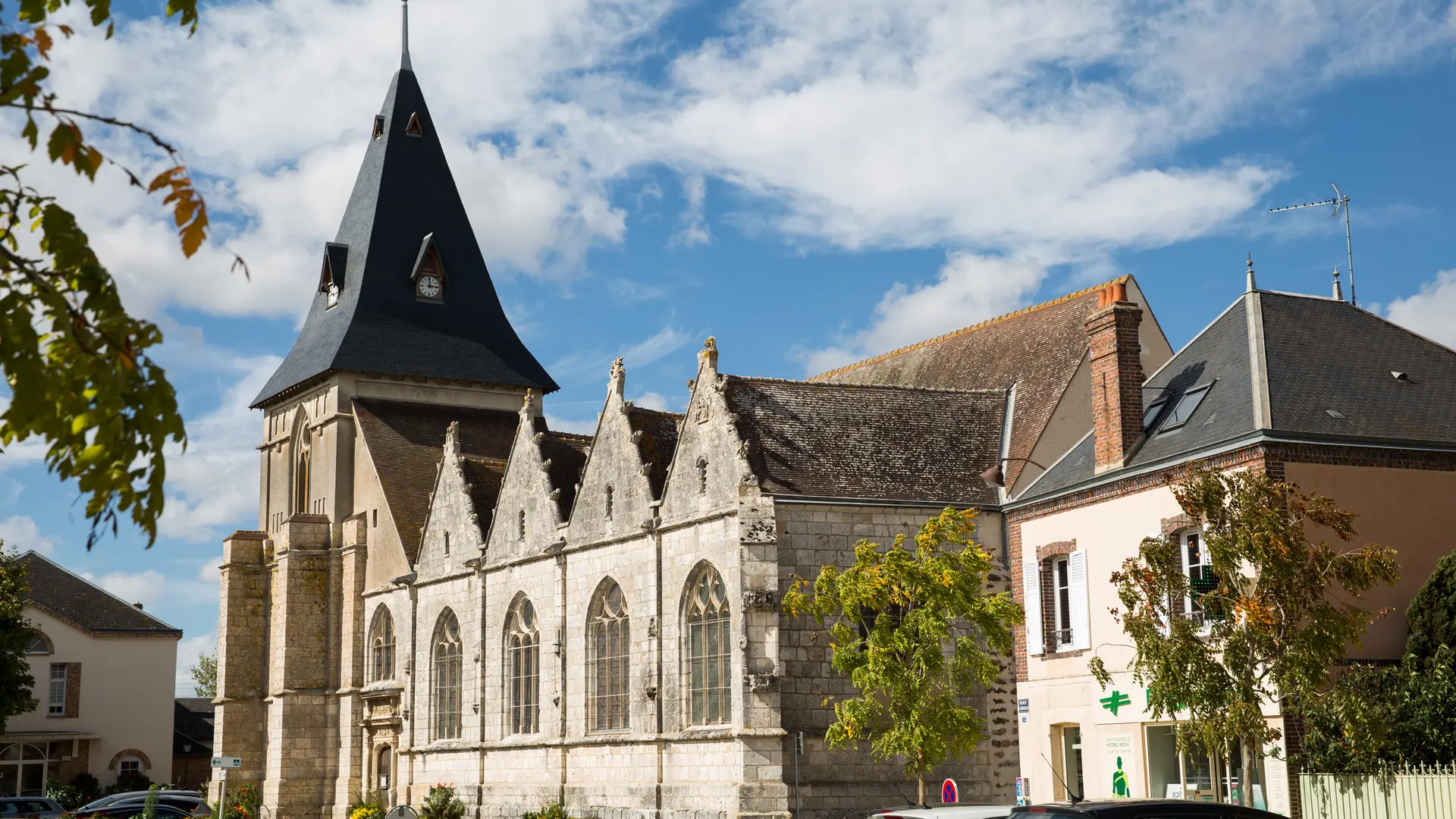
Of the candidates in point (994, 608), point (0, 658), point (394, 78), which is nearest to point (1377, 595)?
point (994, 608)

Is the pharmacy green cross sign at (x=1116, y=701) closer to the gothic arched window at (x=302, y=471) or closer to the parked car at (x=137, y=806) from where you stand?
the parked car at (x=137, y=806)

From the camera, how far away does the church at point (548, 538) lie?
997 inches

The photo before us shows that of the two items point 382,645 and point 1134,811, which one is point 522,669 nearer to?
point 382,645

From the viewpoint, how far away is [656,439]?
29.7 metres

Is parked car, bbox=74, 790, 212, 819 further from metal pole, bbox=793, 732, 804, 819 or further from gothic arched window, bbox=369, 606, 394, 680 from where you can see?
metal pole, bbox=793, 732, 804, 819

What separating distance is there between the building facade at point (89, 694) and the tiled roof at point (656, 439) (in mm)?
28902

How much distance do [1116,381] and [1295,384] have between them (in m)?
2.75

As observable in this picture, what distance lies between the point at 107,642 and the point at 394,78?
2121 centimetres

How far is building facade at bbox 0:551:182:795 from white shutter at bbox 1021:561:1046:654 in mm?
36483

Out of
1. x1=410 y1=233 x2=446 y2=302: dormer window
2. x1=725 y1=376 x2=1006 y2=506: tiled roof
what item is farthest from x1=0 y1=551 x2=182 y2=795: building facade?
x1=725 y1=376 x2=1006 y2=506: tiled roof

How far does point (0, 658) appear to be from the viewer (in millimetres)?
38125

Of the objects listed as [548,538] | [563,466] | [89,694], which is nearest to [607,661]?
[548,538]

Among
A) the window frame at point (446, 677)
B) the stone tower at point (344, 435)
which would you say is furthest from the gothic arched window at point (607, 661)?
the stone tower at point (344, 435)

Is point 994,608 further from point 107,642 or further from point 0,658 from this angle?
point 107,642
